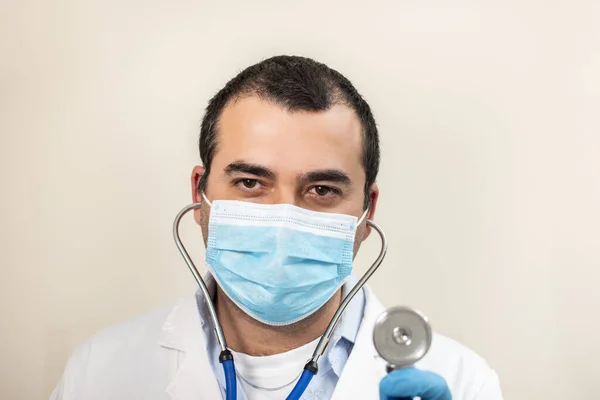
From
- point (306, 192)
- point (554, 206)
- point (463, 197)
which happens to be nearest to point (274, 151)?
point (306, 192)

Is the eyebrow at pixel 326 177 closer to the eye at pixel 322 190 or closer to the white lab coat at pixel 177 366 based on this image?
the eye at pixel 322 190

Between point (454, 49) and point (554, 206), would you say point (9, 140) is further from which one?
point (554, 206)

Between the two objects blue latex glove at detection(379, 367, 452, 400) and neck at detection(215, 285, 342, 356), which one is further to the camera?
neck at detection(215, 285, 342, 356)

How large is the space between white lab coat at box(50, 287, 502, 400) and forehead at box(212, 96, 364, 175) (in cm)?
43

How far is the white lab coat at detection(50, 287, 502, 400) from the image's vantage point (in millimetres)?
1524

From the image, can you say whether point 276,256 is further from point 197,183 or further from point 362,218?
point 197,183

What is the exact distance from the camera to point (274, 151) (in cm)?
148

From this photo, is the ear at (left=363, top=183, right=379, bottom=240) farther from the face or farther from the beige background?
the beige background

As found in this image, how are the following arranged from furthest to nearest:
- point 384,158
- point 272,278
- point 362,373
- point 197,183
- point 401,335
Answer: point 384,158 < point 197,183 < point 362,373 < point 272,278 < point 401,335

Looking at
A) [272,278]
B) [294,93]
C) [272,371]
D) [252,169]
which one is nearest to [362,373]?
[272,371]

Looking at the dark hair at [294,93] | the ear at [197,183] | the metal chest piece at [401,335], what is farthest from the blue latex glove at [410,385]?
the ear at [197,183]

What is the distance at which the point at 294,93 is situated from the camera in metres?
1.55

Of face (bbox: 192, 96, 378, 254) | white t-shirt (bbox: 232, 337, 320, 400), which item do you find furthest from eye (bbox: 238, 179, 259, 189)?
white t-shirt (bbox: 232, 337, 320, 400)

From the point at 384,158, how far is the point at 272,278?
0.72m
